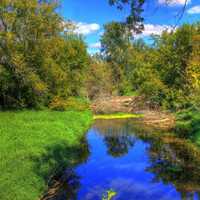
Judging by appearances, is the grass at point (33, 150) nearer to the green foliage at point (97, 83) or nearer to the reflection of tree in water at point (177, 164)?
the reflection of tree in water at point (177, 164)

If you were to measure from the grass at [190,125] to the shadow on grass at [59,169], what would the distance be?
7.50 metres

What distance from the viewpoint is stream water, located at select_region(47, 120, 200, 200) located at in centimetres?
1230

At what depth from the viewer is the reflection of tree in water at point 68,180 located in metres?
12.1

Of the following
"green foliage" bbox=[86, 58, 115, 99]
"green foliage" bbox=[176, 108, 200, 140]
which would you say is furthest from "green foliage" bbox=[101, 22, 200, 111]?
"green foliage" bbox=[86, 58, 115, 99]

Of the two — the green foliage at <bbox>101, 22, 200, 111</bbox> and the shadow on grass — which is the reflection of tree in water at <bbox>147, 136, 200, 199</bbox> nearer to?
the shadow on grass

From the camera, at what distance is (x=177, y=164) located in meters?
15.8

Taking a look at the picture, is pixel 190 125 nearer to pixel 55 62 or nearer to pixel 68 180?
pixel 68 180

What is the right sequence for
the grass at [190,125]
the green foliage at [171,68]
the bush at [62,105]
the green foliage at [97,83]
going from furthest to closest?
the green foliage at [97,83], the green foliage at [171,68], the bush at [62,105], the grass at [190,125]

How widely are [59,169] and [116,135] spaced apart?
33.3 ft

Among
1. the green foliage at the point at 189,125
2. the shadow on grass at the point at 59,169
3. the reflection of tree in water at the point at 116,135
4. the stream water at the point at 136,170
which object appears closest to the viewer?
the stream water at the point at 136,170

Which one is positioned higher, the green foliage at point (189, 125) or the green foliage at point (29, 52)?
the green foliage at point (29, 52)

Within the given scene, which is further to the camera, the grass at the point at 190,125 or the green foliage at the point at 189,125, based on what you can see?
the green foliage at the point at 189,125

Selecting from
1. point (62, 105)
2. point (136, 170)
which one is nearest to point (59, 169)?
point (136, 170)

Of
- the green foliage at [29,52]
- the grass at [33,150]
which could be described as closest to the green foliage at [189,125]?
the grass at [33,150]
